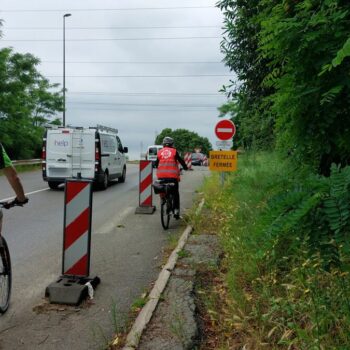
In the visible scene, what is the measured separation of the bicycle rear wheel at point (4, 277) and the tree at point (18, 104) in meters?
24.1

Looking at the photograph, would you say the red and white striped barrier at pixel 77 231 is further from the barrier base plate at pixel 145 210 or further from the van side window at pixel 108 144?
the van side window at pixel 108 144

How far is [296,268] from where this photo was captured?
4.48 meters

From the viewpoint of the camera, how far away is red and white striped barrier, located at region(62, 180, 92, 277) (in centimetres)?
544

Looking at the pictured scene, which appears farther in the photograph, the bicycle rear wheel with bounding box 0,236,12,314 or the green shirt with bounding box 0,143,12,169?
the bicycle rear wheel with bounding box 0,236,12,314

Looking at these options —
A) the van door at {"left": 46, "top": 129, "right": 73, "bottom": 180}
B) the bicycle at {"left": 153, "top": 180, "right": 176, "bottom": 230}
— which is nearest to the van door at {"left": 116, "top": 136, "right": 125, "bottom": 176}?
the van door at {"left": 46, "top": 129, "right": 73, "bottom": 180}

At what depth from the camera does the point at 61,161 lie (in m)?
16.9

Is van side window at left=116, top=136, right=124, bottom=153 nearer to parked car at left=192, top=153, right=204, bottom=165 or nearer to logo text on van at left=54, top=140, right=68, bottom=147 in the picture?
logo text on van at left=54, top=140, right=68, bottom=147

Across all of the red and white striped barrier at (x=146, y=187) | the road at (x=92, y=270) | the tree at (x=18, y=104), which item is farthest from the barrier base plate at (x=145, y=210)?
the tree at (x=18, y=104)

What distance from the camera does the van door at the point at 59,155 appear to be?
16.9 meters

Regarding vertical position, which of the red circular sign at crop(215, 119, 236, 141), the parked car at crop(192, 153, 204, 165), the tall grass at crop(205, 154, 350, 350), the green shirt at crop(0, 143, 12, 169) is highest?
the red circular sign at crop(215, 119, 236, 141)

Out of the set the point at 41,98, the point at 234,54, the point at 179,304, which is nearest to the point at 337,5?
the point at 179,304

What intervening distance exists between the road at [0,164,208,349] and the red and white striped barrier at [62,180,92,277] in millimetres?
419

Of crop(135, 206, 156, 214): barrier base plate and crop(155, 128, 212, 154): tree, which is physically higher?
crop(155, 128, 212, 154): tree

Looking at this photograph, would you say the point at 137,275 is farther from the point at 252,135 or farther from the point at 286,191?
the point at 252,135
